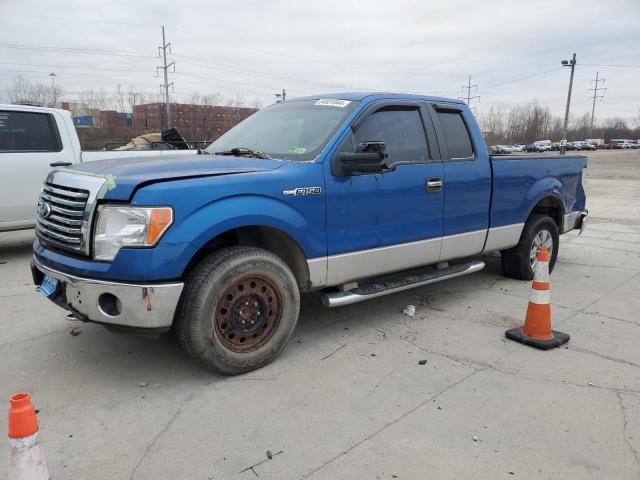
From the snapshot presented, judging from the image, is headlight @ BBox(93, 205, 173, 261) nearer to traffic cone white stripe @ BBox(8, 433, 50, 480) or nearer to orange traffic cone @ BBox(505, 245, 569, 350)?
traffic cone white stripe @ BBox(8, 433, 50, 480)

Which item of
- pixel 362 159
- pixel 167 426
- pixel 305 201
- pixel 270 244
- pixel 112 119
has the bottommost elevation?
pixel 167 426

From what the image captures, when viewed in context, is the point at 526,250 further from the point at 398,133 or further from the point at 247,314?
the point at 247,314

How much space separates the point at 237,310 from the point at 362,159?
1.44 metres

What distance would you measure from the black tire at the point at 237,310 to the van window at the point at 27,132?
507 cm

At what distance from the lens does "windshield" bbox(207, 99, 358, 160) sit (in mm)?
4039

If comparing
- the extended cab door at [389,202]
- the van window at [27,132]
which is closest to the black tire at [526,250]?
the extended cab door at [389,202]

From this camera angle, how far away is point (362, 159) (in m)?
3.80

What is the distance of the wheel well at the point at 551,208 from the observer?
614cm

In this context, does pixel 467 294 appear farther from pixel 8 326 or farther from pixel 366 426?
pixel 8 326

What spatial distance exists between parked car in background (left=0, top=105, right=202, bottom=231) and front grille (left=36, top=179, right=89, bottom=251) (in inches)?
136

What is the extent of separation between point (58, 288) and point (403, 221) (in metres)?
2.69

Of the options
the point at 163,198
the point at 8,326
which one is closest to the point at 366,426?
the point at 163,198

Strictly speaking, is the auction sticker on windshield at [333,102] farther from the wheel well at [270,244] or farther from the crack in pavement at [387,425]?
the crack in pavement at [387,425]

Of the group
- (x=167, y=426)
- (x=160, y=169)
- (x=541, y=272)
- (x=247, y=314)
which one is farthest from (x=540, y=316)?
(x=160, y=169)
